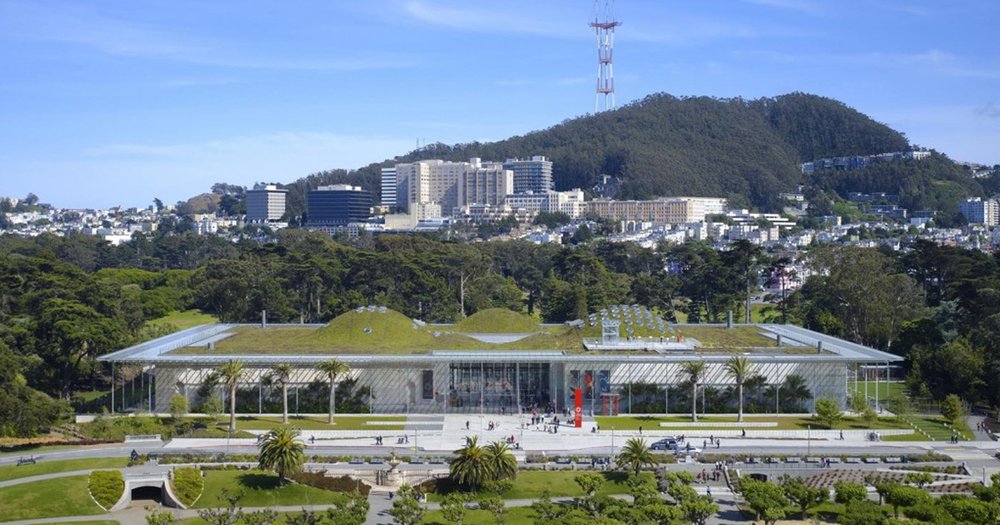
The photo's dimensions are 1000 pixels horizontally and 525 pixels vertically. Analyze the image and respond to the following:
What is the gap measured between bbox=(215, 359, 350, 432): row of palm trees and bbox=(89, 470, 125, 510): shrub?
28.5ft

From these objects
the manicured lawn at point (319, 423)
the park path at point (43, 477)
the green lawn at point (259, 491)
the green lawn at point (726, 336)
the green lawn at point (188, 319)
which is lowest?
the green lawn at point (259, 491)

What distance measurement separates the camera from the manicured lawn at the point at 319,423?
5347 centimetres

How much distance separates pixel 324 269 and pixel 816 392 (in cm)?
5304

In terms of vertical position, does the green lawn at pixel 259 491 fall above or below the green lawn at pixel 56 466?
below

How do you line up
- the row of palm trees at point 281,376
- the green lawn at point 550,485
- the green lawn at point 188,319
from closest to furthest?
the green lawn at point 550,485
the row of palm trees at point 281,376
the green lawn at point 188,319

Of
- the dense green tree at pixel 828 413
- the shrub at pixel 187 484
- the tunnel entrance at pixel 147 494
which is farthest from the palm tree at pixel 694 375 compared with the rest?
the tunnel entrance at pixel 147 494

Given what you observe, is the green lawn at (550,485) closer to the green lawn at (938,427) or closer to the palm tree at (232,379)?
the palm tree at (232,379)

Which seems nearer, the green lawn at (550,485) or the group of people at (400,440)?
the green lawn at (550,485)

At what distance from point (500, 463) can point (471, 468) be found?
1398mm

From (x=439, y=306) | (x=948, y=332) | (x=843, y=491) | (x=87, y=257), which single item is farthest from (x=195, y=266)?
(x=843, y=491)

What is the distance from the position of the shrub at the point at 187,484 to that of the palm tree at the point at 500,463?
12.1 meters

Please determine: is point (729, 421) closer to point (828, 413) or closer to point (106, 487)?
point (828, 413)

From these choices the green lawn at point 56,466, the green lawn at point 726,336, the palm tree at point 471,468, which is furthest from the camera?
the green lawn at point 726,336

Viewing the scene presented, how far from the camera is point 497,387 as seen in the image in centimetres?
5825
